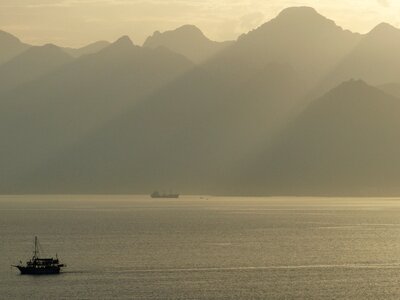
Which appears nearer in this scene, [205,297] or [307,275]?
[205,297]

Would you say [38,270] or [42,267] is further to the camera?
[38,270]

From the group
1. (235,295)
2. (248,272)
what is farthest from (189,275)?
(235,295)

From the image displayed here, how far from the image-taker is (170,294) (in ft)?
546

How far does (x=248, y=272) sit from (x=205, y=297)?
31848 mm

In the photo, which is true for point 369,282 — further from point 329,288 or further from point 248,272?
point 248,272

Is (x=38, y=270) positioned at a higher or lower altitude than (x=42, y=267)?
lower

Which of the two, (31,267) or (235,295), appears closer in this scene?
(235,295)

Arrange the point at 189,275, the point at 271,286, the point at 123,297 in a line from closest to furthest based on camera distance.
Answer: the point at 123,297
the point at 271,286
the point at 189,275

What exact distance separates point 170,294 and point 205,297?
6108 millimetres

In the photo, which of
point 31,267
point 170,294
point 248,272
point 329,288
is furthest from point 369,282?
point 31,267

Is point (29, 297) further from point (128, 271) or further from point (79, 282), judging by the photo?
point (128, 271)

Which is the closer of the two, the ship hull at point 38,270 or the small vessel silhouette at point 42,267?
the ship hull at point 38,270

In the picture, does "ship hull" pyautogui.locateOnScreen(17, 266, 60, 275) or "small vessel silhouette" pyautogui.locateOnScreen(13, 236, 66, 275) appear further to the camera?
"small vessel silhouette" pyautogui.locateOnScreen(13, 236, 66, 275)

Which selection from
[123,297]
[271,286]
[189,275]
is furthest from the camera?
[189,275]
